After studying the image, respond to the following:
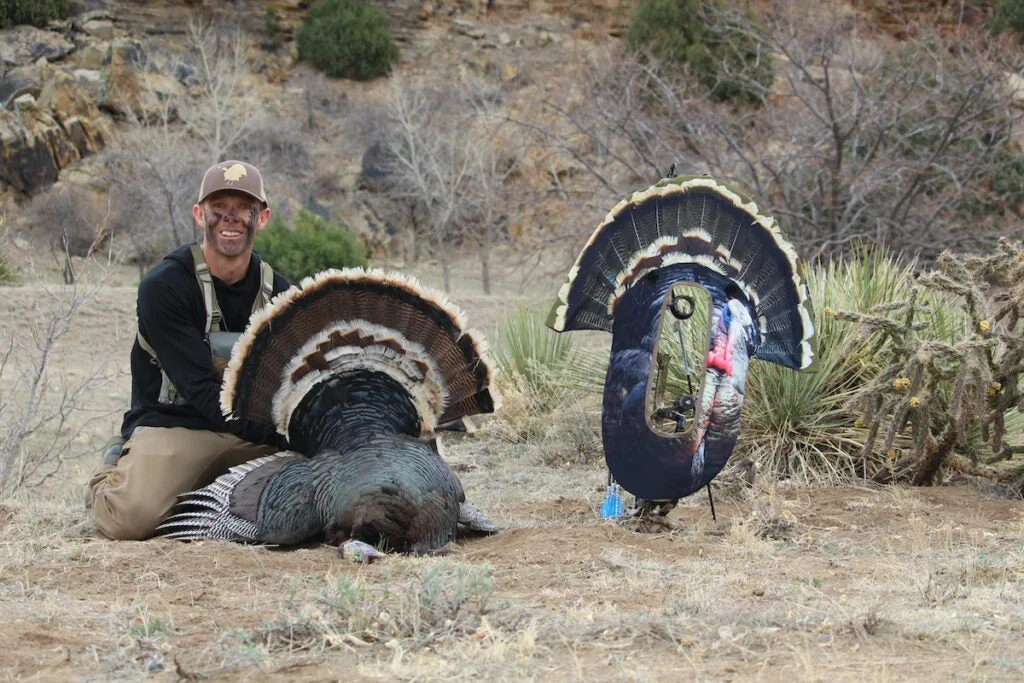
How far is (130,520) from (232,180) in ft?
5.10

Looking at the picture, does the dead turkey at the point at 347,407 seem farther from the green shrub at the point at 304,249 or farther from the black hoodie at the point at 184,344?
the green shrub at the point at 304,249

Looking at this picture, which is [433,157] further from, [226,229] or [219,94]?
[226,229]

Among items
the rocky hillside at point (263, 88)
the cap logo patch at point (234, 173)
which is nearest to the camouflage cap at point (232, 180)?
the cap logo patch at point (234, 173)

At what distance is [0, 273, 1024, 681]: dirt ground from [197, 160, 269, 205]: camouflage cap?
1562 mm

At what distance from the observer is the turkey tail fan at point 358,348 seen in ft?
15.8

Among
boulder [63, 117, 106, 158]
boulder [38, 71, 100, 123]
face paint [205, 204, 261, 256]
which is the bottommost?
face paint [205, 204, 261, 256]

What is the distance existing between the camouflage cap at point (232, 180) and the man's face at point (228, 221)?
4 cm

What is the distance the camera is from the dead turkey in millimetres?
4594

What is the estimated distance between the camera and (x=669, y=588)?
3.87 metres

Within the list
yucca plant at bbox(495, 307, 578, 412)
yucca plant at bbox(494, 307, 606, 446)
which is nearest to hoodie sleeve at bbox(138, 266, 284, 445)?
yucca plant at bbox(494, 307, 606, 446)

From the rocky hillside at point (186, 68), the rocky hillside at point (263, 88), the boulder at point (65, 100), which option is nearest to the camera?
the rocky hillside at point (263, 88)

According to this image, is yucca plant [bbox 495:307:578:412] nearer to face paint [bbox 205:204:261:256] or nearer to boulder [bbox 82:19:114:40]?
face paint [bbox 205:204:261:256]

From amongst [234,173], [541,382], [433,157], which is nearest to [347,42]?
[433,157]

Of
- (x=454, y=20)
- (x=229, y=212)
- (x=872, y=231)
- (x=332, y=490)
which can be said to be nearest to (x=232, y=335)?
(x=229, y=212)
